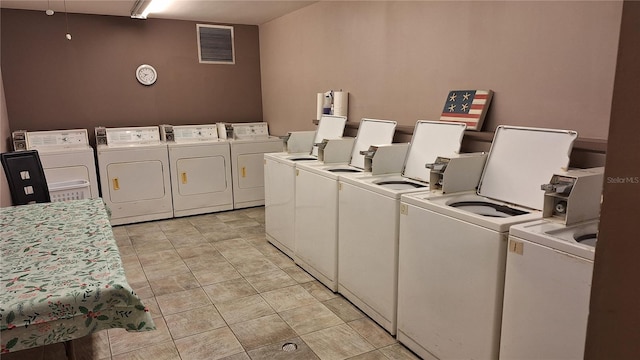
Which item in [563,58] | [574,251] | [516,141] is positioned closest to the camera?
[574,251]

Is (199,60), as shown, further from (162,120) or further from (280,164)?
(280,164)

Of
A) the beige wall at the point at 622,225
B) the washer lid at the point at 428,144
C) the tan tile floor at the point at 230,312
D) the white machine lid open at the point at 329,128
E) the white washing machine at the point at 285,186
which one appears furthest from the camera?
the white machine lid open at the point at 329,128

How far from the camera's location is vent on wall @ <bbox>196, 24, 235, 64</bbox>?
235 inches

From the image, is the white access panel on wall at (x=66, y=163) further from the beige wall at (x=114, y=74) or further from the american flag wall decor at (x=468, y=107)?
the american flag wall decor at (x=468, y=107)

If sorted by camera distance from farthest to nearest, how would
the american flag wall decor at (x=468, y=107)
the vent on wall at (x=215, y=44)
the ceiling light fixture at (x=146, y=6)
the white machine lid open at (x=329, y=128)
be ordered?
the vent on wall at (x=215, y=44), the ceiling light fixture at (x=146, y=6), the white machine lid open at (x=329, y=128), the american flag wall decor at (x=468, y=107)

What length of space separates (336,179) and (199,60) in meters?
3.72

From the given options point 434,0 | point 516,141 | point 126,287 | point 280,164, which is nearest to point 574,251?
point 516,141

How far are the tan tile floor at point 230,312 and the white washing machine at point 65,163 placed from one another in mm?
729

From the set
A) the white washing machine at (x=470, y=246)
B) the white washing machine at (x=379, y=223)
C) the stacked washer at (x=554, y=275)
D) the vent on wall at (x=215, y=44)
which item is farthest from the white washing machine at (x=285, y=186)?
the vent on wall at (x=215, y=44)


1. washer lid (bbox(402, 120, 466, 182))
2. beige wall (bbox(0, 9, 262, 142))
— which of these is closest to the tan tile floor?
washer lid (bbox(402, 120, 466, 182))

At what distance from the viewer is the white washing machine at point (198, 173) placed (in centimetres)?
541

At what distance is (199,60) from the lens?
236 inches

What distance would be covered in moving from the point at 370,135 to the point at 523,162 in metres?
1.51

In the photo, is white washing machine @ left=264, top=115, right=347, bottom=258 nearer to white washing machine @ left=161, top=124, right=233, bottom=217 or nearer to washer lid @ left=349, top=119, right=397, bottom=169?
washer lid @ left=349, top=119, right=397, bottom=169
